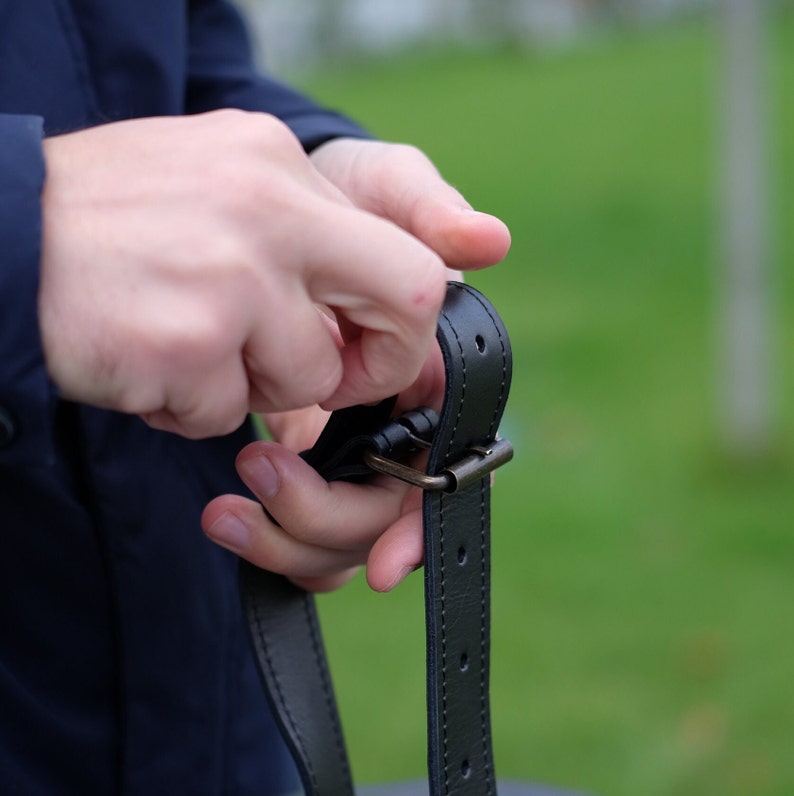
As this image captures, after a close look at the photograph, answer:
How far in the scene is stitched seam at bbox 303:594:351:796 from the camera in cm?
101

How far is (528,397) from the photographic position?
4.78 m

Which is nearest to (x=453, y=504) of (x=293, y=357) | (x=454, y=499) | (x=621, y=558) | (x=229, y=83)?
(x=454, y=499)

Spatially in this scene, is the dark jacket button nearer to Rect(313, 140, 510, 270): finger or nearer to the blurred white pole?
Rect(313, 140, 510, 270): finger

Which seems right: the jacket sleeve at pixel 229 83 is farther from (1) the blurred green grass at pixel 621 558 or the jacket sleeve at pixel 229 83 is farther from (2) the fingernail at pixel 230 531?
(1) the blurred green grass at pixel 621 558

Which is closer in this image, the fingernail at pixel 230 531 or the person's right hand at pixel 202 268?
the person's right hand at pixel 202 268

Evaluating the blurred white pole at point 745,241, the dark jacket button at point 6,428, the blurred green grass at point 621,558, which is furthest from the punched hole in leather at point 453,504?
the blurred white pole at point 745,241

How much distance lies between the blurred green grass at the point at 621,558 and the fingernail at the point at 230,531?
1847 millimetres

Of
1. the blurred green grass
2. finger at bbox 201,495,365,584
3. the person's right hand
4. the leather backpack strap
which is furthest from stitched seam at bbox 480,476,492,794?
the blurred green grass

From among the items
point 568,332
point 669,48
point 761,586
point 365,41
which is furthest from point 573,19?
point 761,586

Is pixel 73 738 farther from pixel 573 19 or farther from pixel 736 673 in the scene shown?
pixel 573 19

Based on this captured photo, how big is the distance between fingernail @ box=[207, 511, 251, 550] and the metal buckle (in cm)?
12

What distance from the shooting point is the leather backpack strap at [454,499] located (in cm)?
86

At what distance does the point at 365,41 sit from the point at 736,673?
82.9ft

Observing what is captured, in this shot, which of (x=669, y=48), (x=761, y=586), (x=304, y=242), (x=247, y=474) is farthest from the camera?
(x=669, y=48)
